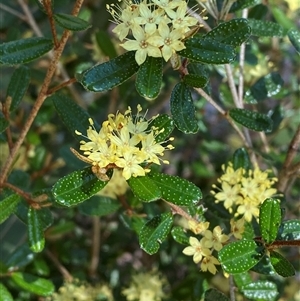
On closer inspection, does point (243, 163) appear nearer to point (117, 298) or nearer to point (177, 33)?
point (177, 33)

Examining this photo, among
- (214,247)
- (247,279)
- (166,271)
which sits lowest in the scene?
(166,271)

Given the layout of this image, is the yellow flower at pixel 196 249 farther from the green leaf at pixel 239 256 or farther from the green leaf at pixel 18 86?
the green leaf at pixel 18 86

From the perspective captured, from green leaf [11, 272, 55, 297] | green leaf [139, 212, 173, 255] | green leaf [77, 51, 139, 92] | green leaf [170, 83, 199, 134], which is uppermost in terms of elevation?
green leaf [77, 51, 139, 92]

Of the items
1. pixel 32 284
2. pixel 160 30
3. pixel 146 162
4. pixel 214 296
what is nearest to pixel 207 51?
pixel 160 30

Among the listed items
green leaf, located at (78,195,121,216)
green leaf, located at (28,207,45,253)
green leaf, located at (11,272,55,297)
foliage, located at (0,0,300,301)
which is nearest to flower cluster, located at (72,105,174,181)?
foliage, located at (0,0,300,301)

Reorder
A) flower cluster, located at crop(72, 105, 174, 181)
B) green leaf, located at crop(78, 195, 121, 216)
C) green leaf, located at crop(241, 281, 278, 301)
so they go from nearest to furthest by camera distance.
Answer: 1. flower cluster, located at crop(72, 105, 174, 181)
2. green leaf, located at crop(241, 281, 278, 301)
3. green leaf, located at crop(78, 195, 121, 216)

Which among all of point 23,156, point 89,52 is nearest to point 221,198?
point 23,156

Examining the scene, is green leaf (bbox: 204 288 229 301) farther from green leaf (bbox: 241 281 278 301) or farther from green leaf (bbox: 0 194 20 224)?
green leaf (bbox: 0 194 20 224)
